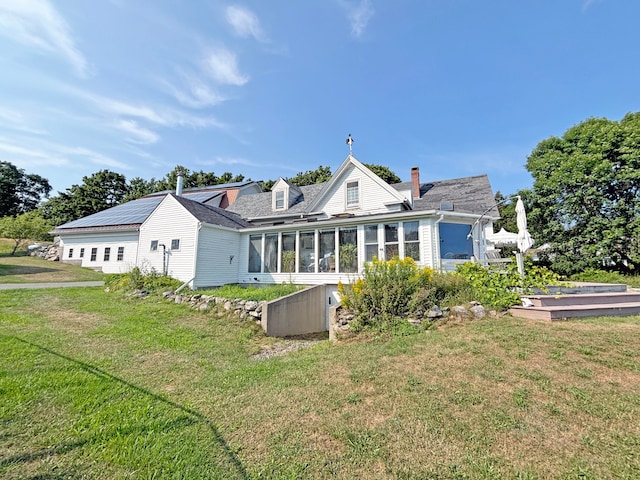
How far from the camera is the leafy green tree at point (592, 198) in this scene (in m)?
14.5

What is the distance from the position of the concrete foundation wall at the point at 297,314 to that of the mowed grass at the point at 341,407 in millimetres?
→ 2636

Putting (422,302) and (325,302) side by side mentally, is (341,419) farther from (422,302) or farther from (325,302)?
(325,302)

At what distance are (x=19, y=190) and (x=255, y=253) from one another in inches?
2159

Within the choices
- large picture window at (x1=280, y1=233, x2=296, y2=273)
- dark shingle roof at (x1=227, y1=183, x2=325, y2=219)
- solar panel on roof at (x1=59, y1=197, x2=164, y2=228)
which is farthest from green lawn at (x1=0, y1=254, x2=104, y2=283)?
large picture window at (x1=280, y1=233, x2=296, y2=273)

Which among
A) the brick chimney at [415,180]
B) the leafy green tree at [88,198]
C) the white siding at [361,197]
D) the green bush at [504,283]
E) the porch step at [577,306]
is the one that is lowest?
the porch step at [577,306]

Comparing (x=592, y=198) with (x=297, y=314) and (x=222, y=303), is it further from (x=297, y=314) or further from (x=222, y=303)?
(x=222, y=303)

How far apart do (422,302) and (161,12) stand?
11440mm

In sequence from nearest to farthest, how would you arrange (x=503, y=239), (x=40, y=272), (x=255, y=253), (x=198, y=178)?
(x=255, y=253) < (x=503, y=239) < (x=40, y=272) < (x=198, y=178)

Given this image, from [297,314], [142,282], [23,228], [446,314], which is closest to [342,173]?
[297,314]

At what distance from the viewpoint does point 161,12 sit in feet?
26.9

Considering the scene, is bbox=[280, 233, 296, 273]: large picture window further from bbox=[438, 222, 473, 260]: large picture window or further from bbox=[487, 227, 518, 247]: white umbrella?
bbox=[487, 227, 518, 247]: white umbrella

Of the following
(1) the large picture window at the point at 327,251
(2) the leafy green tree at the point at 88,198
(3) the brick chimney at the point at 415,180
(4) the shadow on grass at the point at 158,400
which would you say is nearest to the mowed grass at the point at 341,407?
(4) the shadow on grass at the point at 158,400

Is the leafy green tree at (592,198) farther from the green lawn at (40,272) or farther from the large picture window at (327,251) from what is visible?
the green lawn at (40,272)

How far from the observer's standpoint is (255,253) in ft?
45.6
